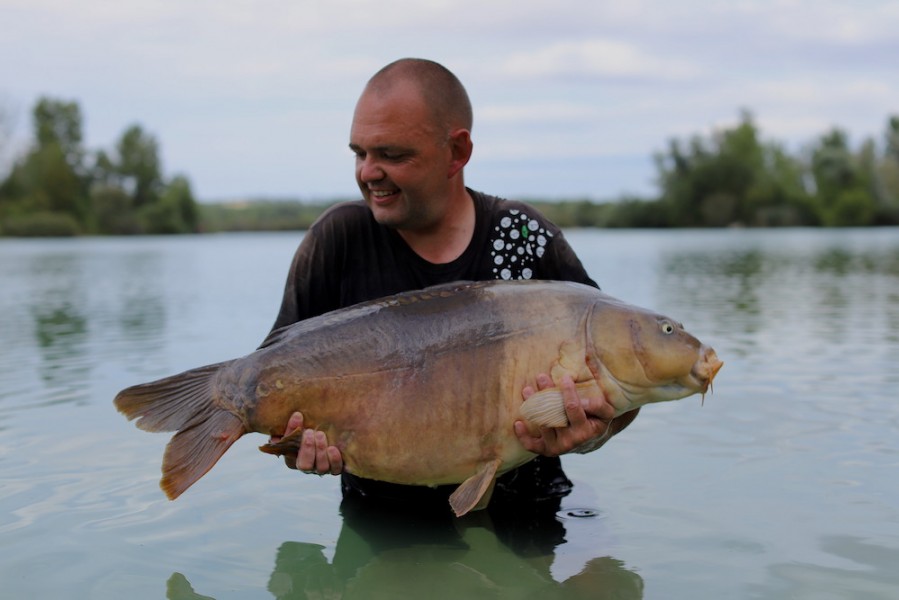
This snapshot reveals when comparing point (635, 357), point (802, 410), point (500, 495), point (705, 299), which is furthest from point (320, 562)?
point (705, 299)

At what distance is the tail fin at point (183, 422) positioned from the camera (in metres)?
3.69

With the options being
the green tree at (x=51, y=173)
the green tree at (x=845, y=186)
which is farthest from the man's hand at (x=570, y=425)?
the green tree at (x=845, y=186)

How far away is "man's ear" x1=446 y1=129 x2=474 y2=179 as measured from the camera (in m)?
4.28

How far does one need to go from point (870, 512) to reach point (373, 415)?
295 cm

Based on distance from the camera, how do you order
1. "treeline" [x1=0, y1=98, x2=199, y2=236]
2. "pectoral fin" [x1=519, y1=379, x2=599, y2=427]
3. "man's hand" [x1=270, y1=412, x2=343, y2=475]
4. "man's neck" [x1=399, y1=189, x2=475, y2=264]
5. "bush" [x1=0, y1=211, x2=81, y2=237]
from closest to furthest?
"pectoral fin" [x1=519, y1=379, x2=599, y2=427], "man's hand" [x1=270, y1=412, x2=343, y2=475], "man's neck" [x1=399, y1=189, x2=475, y2=264], "bush" [x1=0, y1=211, x2=81, y2=237], "treeline" [x1=0, y1=98, x2=199, y2=236]

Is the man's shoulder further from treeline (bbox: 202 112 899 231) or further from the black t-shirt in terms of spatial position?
treeline (bbox: 202 112 899 231)

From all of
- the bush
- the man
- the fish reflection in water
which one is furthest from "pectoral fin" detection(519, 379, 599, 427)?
the bush

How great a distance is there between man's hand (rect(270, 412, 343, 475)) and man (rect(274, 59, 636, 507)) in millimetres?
234

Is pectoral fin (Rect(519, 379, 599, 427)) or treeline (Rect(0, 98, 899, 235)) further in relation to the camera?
treeline (Rect(0, 98, 899, 235))

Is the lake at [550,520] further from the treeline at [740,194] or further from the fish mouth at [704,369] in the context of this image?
the treeline at [740,194]

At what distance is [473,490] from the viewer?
3666 millimetres

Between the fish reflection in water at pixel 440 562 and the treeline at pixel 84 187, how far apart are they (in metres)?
92.7

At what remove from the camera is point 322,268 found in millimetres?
4512

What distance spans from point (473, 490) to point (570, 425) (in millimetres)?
431
